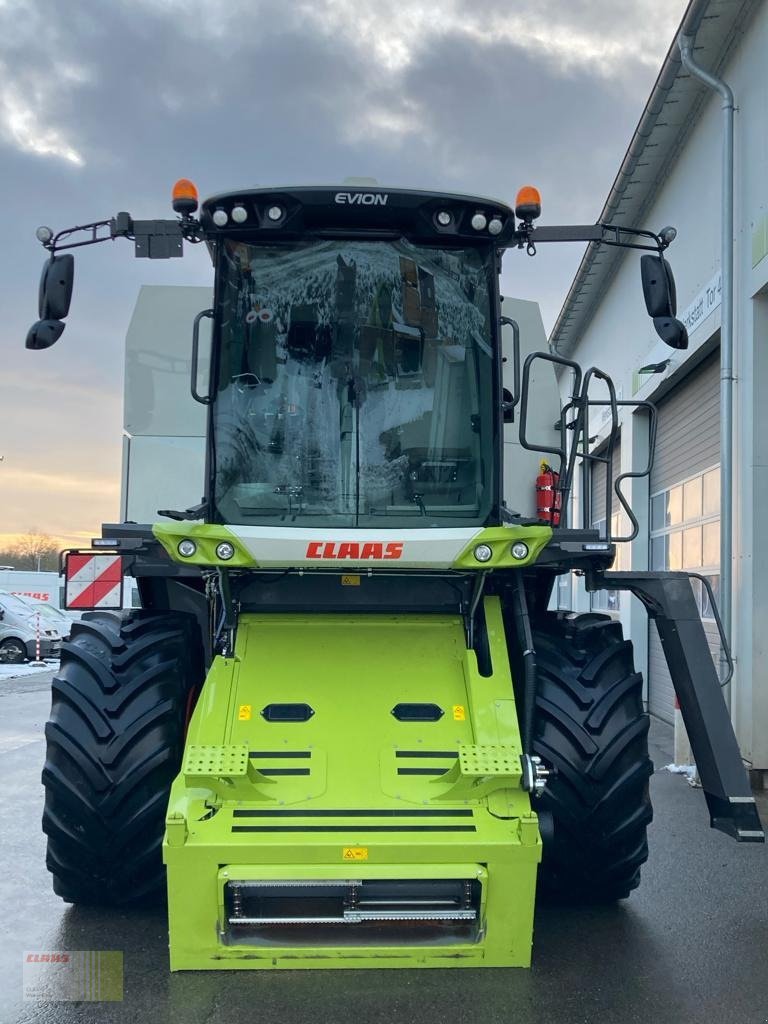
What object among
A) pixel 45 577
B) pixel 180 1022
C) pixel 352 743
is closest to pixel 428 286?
pixel 352 743

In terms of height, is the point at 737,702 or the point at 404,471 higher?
the point at 404,471

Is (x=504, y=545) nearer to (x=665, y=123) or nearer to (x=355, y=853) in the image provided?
(x=355, y=853)

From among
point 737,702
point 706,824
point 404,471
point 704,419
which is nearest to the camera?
point 404,471

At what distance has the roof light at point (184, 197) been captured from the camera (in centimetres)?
449

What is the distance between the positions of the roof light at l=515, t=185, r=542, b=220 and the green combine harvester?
0.7 inches

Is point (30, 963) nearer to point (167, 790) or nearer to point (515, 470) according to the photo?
point (167, 790)

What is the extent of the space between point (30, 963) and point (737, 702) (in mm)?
5659

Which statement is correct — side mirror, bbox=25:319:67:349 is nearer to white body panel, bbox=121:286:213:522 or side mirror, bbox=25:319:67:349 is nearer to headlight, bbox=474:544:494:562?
white body panel, bbox=121:286:213:522

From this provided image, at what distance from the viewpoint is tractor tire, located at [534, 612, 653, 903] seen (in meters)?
4.28

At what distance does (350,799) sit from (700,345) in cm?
686

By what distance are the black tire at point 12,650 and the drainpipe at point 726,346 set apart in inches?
647

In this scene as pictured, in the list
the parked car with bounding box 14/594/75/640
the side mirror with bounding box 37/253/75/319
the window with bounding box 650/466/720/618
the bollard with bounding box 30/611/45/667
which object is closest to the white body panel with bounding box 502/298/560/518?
the side mirror with bounding box 37/253/75/319

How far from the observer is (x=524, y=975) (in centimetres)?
392

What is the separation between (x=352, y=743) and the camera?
4113 mm
